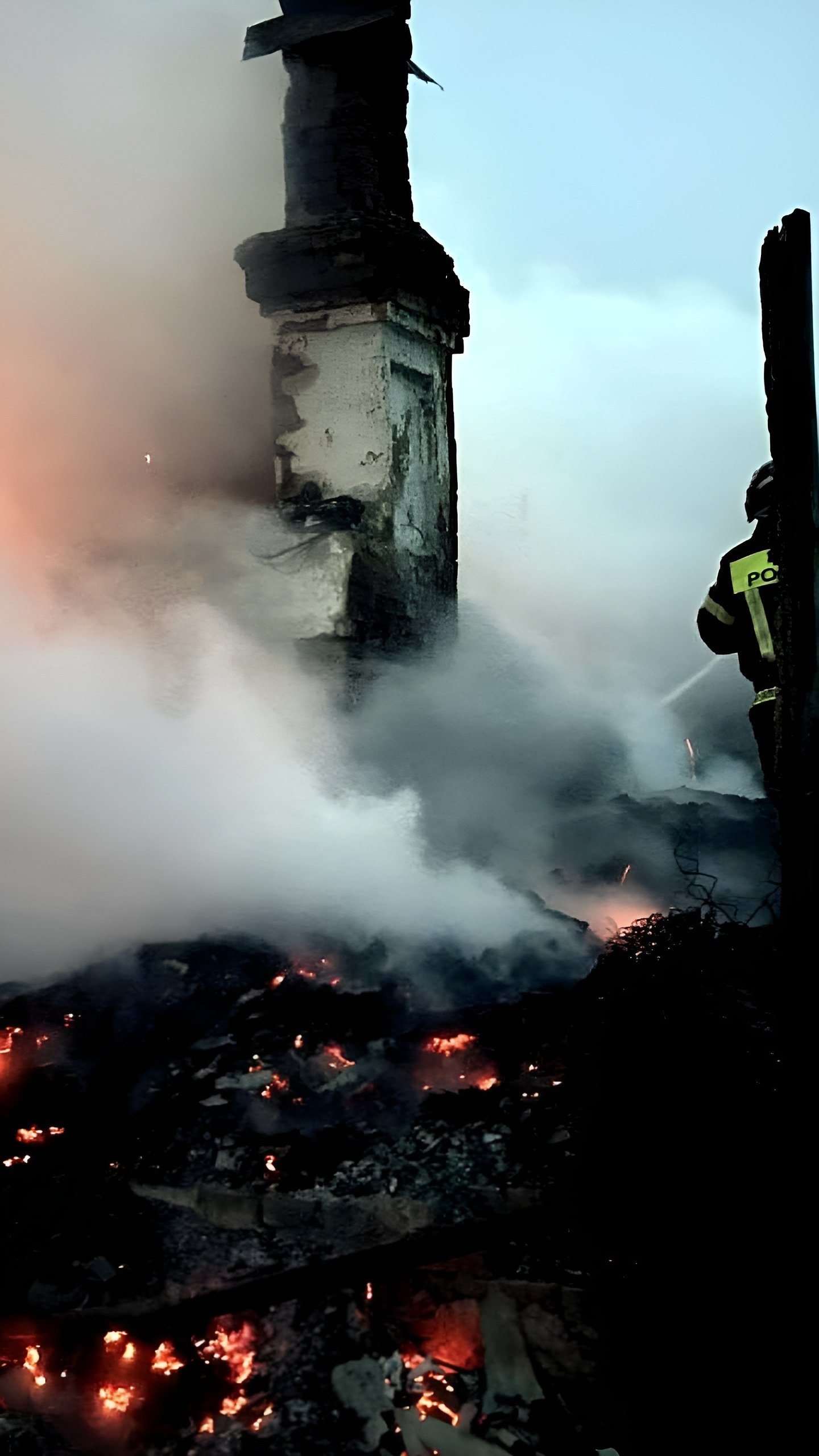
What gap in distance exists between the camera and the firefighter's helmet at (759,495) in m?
5.94

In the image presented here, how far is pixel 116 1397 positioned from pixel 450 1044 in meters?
1.86

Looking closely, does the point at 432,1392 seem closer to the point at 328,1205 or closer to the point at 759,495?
the point at 328,1205

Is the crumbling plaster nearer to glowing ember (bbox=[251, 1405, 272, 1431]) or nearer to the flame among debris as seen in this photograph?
the flame among debris

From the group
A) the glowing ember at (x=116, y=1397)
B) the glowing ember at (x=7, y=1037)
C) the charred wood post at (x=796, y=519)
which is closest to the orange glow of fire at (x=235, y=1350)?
the glowing ember at (x=116, y=1397)

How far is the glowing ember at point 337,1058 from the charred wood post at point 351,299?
297 centimetres

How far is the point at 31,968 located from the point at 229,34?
703cm

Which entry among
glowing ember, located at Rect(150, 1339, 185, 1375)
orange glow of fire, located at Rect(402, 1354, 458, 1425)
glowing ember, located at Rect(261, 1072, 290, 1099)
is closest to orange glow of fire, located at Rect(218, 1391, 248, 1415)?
glowing ember, located at Rect(150, 1339, 185, 1375)

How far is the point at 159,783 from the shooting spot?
539 centimetres

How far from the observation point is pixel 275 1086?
11.9 feet

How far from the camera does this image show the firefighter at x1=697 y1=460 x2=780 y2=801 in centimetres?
590

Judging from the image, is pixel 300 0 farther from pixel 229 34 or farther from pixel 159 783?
pixel 159 783

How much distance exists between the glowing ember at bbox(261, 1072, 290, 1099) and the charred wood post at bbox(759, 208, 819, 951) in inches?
77.3

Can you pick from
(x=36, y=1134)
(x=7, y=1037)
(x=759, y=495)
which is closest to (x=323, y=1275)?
(x=36, y=1134)

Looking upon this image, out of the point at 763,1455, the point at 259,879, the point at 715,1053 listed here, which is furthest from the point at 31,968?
the point at 763,1455
